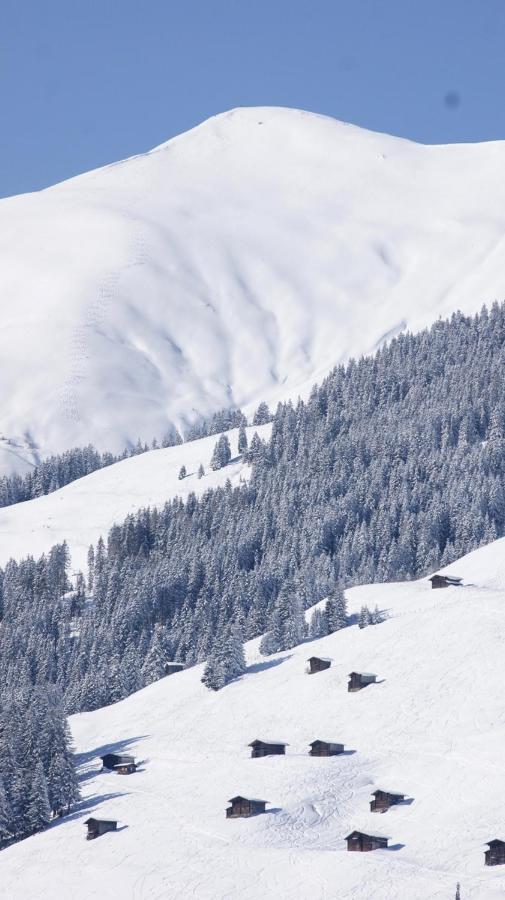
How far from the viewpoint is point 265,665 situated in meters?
138

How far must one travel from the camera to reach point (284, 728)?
391 feet

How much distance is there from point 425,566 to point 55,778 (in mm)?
75041

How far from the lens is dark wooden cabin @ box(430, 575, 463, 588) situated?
145 metres

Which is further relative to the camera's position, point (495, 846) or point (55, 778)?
point (55, 778)

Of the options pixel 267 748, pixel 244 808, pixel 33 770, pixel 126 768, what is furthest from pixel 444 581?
pixel 244 808

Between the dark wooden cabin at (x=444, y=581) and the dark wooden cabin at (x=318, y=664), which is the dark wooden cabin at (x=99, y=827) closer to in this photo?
the dark wooden cabin at (x=318, y=664)

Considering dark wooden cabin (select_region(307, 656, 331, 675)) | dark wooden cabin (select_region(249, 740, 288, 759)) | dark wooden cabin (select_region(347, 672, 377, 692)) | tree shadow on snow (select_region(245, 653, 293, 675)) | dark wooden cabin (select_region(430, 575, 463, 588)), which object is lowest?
dark wooden cabin (select_region(249, 740, 288, 759))

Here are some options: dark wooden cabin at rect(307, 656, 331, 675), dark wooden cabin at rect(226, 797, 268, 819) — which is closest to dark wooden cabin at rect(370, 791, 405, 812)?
dark wooden cabin at rect(226, 797, 268, 819)

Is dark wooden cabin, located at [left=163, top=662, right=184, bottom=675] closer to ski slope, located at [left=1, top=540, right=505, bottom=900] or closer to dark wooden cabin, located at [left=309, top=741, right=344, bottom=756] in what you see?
ski slope, located at [left=1, top=540, right=505, bottom=900]

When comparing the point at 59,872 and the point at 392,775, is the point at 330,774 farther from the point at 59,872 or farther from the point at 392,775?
the point at 59,872

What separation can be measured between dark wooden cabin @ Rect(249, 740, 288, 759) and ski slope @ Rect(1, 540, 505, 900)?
1.01 m

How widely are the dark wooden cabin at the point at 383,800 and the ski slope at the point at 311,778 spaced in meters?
0.92

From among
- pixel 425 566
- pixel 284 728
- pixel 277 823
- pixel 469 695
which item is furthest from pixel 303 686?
pixel 425 566

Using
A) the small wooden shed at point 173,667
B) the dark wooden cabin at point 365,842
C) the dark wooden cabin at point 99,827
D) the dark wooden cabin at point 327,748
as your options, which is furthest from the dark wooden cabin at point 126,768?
the small wooden shed at point 173,667
